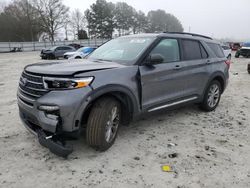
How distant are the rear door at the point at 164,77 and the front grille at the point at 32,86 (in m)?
1.49

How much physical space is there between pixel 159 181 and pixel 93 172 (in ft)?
2.66

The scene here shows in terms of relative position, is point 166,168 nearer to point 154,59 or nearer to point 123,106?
point 123,106

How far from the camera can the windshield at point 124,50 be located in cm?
380

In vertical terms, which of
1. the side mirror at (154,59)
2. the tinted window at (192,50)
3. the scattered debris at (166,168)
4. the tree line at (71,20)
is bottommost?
the scattered debris at (166,168)

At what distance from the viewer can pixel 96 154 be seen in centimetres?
329

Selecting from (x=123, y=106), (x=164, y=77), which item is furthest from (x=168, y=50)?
(x=123, y=106)

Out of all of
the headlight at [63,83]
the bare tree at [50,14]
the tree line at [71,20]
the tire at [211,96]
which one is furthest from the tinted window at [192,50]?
the bare tree at [50,14]

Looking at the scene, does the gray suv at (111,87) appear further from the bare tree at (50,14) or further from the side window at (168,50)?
the bare tree at (50,14)

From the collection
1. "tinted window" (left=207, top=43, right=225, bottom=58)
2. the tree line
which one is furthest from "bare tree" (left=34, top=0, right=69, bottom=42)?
"tinted window" (left=207, top=43, right=225, bottom=58)

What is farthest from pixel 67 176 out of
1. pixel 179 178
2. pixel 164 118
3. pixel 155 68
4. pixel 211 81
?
pixel 211 81

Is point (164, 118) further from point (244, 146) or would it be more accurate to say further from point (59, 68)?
point (59, 68)

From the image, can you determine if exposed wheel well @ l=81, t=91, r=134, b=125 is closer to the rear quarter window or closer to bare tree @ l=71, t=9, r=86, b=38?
the rear quarter window

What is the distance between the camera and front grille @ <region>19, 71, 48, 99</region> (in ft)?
9.65

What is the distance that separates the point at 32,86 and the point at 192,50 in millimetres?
3182
